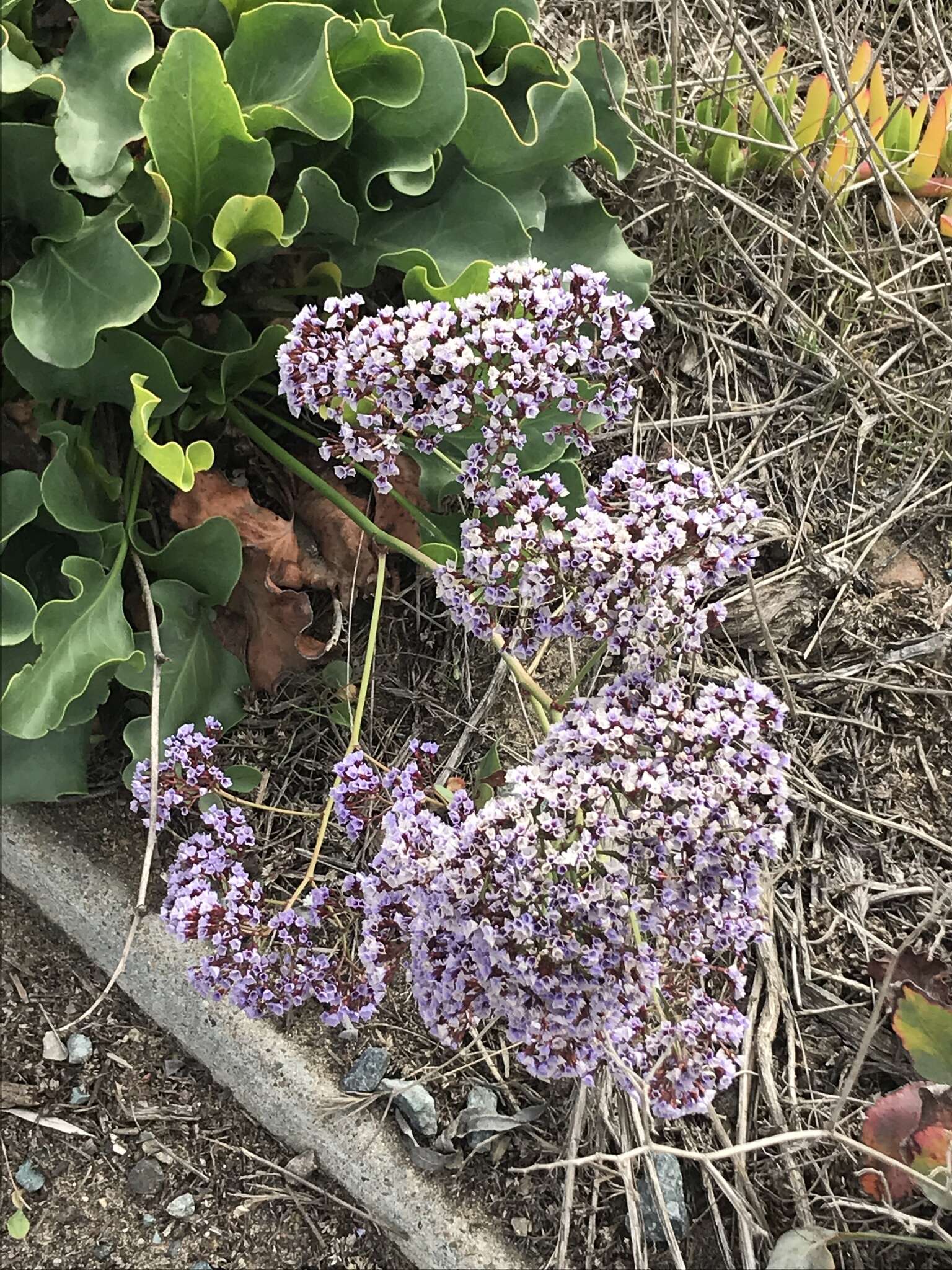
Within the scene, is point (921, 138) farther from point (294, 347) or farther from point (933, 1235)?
point (933, 1235)

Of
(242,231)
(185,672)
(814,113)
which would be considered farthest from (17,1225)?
(814,113)

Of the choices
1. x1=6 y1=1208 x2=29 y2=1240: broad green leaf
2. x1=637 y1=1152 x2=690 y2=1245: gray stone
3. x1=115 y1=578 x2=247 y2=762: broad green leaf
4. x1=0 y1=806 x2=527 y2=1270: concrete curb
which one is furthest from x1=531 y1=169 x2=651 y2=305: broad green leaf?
x1=6 y1=1208 x2=29 y2=1240: broad green leaf

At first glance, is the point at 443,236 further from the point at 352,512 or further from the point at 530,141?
the point at 352,512

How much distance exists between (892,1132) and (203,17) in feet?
6.87

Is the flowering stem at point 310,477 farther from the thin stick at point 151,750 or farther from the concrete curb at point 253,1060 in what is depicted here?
the concrete curb at point 253,1060

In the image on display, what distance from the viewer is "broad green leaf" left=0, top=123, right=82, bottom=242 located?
1.62m

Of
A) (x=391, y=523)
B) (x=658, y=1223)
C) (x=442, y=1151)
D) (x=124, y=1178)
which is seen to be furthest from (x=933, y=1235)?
(x=391, y=523)

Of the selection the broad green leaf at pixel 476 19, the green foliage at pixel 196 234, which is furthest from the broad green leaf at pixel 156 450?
the broad green leaf at pixel 476 19

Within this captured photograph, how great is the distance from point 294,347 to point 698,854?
85cm

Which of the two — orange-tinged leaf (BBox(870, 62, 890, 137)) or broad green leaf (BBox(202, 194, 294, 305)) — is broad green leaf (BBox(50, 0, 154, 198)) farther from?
orange-tinged leaf (BBox(870, 62, 890, 137))

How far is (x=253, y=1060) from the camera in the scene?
1.87 meters

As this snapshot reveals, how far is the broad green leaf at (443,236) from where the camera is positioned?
1.84 metres

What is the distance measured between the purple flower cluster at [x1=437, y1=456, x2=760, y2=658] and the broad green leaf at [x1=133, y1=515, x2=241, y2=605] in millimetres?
559

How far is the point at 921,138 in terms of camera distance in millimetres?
2346
